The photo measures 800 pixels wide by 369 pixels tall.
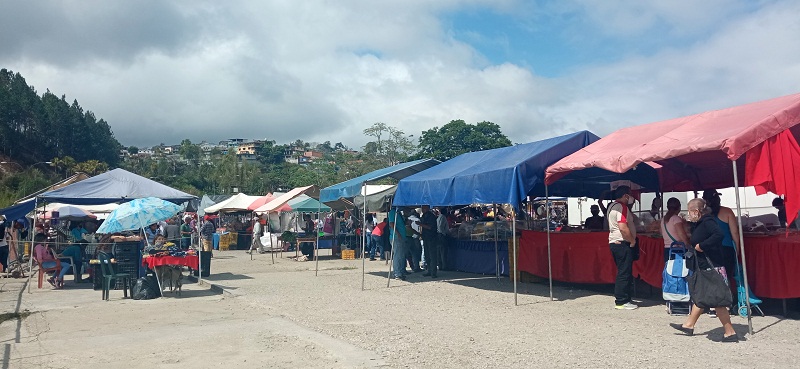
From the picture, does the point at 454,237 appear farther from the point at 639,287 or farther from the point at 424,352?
the point at 424,352

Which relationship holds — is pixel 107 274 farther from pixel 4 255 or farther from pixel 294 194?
pixel 294 194

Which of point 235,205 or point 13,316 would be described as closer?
point 13,316

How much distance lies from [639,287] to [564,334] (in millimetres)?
3517

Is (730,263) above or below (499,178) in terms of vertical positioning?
below

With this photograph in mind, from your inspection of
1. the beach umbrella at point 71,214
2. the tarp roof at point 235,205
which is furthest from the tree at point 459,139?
the beach umbrella at point 71,214

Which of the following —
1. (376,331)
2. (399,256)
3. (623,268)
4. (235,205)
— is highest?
(235,205)

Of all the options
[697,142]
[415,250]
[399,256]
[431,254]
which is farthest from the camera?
[415,250]

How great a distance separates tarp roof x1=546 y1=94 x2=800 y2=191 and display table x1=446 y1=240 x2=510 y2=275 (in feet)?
13.7

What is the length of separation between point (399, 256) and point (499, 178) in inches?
192

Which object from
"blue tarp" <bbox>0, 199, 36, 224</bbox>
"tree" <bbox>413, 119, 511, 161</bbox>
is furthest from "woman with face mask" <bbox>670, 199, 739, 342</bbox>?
"tree" <bbox>413, 119, 511, 161</bbox>

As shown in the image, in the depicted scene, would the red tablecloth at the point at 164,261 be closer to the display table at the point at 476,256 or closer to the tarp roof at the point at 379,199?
the tarp roof at the point at 379,199

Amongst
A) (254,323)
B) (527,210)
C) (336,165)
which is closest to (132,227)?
(254,323)

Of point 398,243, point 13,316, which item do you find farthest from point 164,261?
point 398,243

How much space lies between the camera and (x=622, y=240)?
Result: 9.64m
